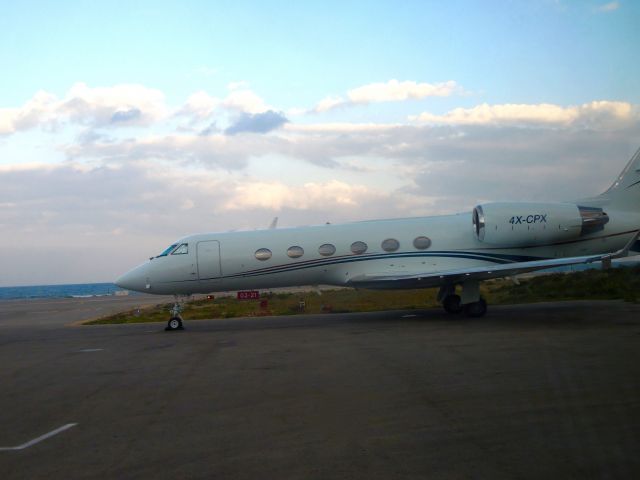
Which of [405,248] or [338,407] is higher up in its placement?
[405,248]

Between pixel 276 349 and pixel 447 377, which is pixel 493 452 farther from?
pixel 276 349

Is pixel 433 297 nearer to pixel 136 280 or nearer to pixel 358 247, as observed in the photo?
pixel 358 247

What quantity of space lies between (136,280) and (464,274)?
34.1 ft

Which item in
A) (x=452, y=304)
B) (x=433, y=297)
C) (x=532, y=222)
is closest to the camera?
(x=532, y=222)

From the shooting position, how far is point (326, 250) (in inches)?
798

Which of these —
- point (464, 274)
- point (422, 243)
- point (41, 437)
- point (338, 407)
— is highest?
point (422, 243)

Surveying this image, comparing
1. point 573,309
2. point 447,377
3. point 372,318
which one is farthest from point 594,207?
point 447,377

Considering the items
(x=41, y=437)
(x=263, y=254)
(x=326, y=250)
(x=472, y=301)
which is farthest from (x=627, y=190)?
(x=41, y=437)

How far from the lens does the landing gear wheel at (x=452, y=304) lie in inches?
817

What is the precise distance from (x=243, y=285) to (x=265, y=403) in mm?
12727

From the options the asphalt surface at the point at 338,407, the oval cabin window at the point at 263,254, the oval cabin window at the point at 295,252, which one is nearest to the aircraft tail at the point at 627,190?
the asphalt surface at the point at 338,407

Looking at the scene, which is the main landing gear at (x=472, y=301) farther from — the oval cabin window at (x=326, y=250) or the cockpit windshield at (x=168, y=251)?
the cockpit windshield at (x=168, y=251)

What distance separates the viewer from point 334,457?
5773 millimetres

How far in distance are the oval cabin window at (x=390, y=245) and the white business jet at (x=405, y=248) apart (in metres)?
0.03
